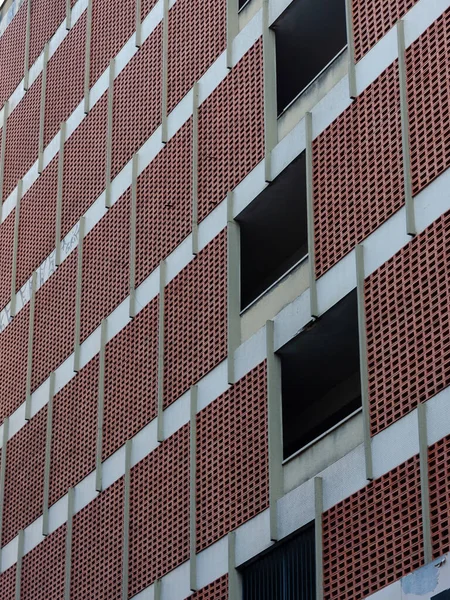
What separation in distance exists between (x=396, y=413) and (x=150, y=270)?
10.8 metres

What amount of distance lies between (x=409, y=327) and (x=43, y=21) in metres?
23.3

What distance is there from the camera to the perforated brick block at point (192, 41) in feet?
115

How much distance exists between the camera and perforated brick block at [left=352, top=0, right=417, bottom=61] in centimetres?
2861

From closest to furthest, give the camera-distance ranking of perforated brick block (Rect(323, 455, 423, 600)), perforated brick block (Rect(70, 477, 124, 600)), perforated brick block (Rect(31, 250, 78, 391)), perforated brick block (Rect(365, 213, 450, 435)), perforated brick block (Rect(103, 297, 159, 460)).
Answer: perforated brick block (Rect(323, 455, 423, 600)) < perforated brick block (Rect(365, 213, 450, 435)) < perforated brick block (Rect(70, 477, 124, 600)) < perforated brick block (Rect(103, 297, 159, 460)) < perforated brick block (Rect(31, 250, 78, 391))

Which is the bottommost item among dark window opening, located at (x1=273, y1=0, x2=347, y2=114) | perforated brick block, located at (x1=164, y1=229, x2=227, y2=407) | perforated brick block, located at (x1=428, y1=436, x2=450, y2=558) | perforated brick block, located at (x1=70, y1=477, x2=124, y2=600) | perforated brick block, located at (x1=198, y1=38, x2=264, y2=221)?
perforated brick block, located at (x1=428, y1=436, x2=450, y2=558)

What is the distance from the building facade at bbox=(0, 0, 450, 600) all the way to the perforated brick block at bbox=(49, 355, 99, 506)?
0.28 feet

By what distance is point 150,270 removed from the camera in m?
35.2

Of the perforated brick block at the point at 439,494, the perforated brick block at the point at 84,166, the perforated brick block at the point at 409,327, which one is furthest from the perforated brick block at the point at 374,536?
→ the perforated brick block at the point at 84,166

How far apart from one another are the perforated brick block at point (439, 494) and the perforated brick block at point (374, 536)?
1.11ft

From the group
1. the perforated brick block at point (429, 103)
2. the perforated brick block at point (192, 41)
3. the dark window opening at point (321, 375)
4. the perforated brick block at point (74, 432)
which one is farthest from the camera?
the perforated brick block at point (74, 432)

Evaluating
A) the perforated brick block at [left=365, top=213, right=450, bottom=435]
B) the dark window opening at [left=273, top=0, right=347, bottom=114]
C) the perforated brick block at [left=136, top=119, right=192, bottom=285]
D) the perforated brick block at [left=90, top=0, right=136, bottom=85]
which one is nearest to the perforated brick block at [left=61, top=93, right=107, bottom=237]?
the perforated brick block at [left=90, top=0, right=136, bottom=85]

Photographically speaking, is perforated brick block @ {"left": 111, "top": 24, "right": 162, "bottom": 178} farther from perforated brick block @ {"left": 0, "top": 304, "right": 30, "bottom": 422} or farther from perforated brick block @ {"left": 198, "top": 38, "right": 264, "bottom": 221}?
perforated brick block @ {"left": 0, "top": 304, "right": 30, "bottom": 422}

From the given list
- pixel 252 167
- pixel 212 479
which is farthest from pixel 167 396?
pixel 252 167

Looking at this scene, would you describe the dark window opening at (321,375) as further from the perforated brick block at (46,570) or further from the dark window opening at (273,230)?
the perforated brick block at (46,570)
